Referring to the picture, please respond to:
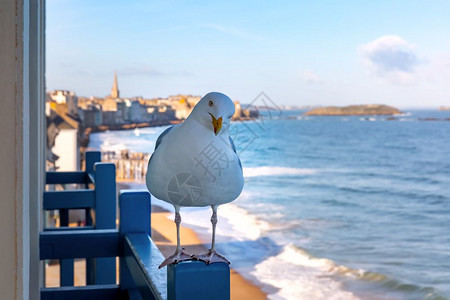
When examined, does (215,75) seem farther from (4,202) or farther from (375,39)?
(4,202)

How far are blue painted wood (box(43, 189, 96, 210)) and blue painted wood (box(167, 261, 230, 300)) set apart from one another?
1505mm

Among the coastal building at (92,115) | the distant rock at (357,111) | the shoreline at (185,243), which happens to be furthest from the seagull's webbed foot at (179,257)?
the distant rock at (357,111)

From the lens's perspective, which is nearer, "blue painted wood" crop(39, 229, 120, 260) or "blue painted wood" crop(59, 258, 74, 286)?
"blue painted wood" crop(39, 229, 120, 260)

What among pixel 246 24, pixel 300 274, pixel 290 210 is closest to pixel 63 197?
pixel 300 274

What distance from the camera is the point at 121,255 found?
1312 millimetres

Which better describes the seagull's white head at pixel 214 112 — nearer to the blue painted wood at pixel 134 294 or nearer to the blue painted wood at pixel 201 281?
the blue painted wood at pixel 201 281

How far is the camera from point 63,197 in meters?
2.28

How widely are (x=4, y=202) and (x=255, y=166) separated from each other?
27.2 m

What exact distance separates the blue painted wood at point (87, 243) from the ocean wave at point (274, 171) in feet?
72.3

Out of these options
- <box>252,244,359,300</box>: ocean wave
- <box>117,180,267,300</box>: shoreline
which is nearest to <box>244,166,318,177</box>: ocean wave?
<box>117,180,267,300</box>: shoreline

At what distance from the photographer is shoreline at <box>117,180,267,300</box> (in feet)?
27.3

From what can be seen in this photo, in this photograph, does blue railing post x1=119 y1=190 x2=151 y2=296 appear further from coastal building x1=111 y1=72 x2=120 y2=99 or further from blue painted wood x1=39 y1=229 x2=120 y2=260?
coastal building x1=111 y1=72 x2=120 y2=99

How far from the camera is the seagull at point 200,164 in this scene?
73 cm

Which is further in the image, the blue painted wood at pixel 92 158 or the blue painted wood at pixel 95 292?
the blue painted wood at pixel 92 158
